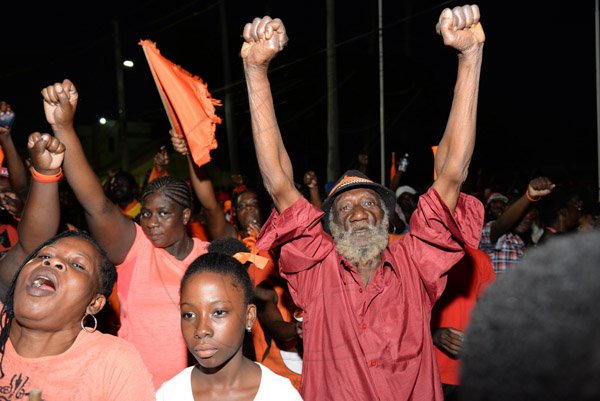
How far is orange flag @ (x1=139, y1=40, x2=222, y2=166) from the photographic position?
160 inches

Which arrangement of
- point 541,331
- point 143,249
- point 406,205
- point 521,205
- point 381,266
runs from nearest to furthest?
1. point 541,331
2. point 381,266
3. point 143,249
4. point 521,205
5. point 406,205

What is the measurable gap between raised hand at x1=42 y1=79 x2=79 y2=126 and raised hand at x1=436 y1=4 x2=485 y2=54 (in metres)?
1.85

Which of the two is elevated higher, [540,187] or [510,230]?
[540,187]

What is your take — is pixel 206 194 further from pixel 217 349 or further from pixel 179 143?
pixel 217 349

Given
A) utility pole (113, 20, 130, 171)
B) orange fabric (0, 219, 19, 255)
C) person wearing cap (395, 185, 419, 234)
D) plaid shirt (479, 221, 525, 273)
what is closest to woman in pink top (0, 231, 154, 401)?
orange fabric (0, 219, 19, 255)

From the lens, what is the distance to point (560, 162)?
29844mm

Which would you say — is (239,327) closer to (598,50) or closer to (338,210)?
(338,210)

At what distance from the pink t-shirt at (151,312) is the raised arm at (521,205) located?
9.93 feet

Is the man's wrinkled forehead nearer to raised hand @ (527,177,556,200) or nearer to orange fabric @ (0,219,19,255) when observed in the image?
raised hand @ (527,177,556,200)

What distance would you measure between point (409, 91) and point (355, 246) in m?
21.6

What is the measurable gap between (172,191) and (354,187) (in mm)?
1127

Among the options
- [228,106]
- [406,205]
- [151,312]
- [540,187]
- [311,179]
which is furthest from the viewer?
[228,106]

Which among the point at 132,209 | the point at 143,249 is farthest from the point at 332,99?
the point at 143,249

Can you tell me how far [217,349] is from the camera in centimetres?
267
